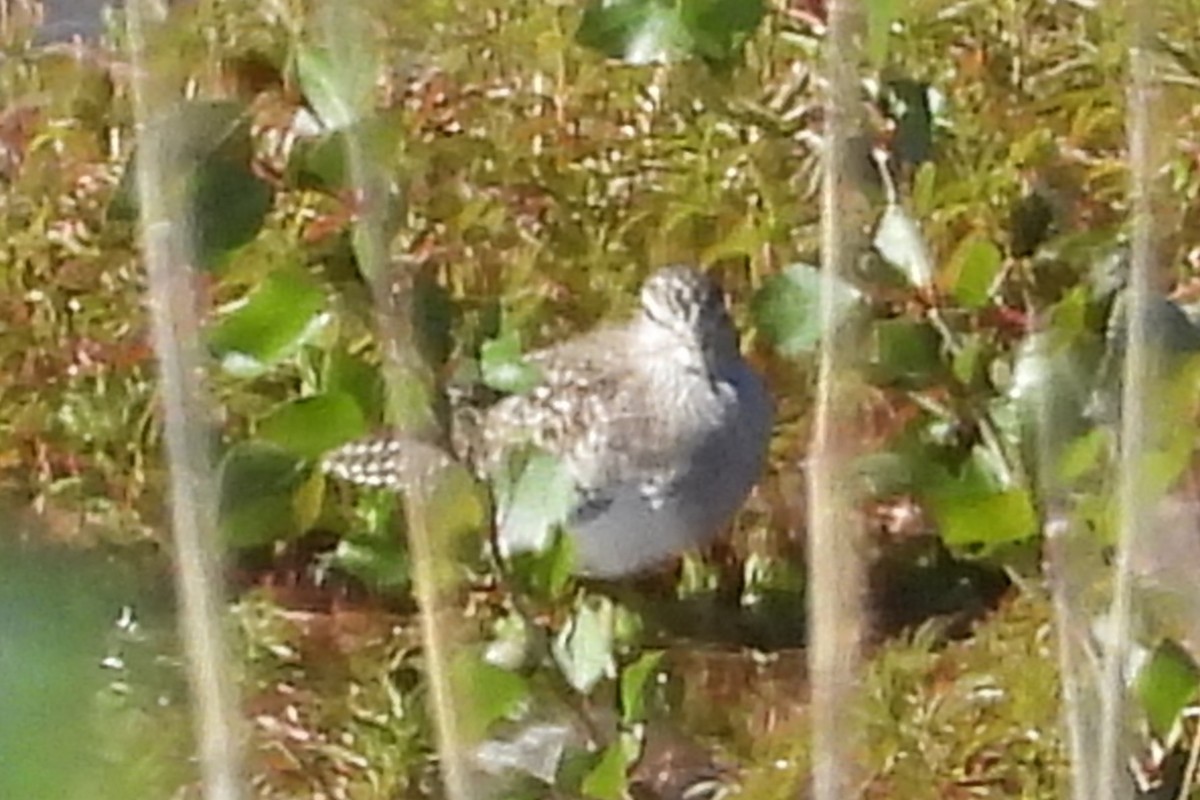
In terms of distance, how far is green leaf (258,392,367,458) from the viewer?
104 centimetres

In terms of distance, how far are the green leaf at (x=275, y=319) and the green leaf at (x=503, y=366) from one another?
15cm

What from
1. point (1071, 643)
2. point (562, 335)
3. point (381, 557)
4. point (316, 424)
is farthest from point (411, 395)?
point (562, 335)

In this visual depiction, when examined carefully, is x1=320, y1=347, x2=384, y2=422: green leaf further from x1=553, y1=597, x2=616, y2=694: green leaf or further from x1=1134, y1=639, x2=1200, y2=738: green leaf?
x1=1134, y1=639, x2=1200, y2=738: green leaf

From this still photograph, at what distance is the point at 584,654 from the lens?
47.2 inches

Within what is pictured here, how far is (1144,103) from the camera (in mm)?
908

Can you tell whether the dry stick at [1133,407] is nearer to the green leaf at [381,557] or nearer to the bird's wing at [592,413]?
the green leaf at [381,557]

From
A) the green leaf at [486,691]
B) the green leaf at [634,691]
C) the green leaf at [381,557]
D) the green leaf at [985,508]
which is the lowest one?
the green leaf at [634,691]

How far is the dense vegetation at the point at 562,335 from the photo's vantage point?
40.1 inches

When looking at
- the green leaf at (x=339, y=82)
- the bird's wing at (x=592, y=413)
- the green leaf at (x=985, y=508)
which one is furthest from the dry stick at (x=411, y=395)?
the bird's wing at (x=592, y=413)

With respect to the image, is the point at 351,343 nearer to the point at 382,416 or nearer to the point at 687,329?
the point at 382,416

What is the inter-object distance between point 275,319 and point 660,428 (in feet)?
2.63

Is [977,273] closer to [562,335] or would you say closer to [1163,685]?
[1163,685]

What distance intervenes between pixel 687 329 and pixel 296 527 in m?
0.75

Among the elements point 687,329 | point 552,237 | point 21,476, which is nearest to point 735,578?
point 687,329
